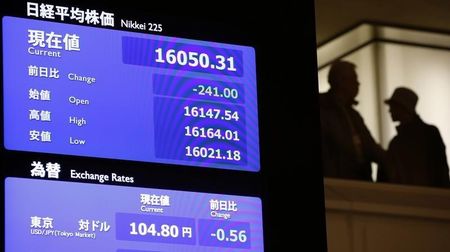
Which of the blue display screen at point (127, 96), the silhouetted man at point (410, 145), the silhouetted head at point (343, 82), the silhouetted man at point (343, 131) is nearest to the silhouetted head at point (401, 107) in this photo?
the silhouetted man at point (410, 145)

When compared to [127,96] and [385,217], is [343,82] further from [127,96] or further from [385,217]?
[127,96]

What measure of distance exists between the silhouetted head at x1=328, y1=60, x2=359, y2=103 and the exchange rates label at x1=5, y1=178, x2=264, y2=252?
6.90 meters

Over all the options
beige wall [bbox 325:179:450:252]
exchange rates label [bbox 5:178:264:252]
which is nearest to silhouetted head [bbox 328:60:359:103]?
beige wall [bbox 325:179:450:252]

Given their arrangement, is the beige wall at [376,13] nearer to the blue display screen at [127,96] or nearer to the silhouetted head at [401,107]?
the silhouetted head at [401,107]

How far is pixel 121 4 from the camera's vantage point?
26.7 ft

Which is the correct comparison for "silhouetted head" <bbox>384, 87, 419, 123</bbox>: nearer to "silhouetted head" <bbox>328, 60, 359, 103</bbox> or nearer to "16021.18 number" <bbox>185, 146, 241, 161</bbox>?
"silhouetted head" <bbox>328, 60, 359, 103</bbox>

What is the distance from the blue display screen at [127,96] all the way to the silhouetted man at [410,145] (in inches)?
311

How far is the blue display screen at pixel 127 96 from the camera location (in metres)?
7.74

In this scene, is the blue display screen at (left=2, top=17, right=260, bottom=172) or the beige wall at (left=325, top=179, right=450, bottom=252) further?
the beige wall at (left=325, top=179, right=450, bottom=252)

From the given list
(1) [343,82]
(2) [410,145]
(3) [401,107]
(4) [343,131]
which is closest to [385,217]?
(2) [410,145]

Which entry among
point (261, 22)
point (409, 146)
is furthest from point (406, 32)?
point (261, 22)

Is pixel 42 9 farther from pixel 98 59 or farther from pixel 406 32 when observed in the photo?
pixel 406 32

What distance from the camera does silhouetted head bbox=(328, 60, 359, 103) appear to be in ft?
48.5

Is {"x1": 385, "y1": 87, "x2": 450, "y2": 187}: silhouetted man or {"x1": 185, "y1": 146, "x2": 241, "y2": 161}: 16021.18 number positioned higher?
{"x1": 385, "y1": 87, "x2": 450, "y2": 187}: silhouetted man
